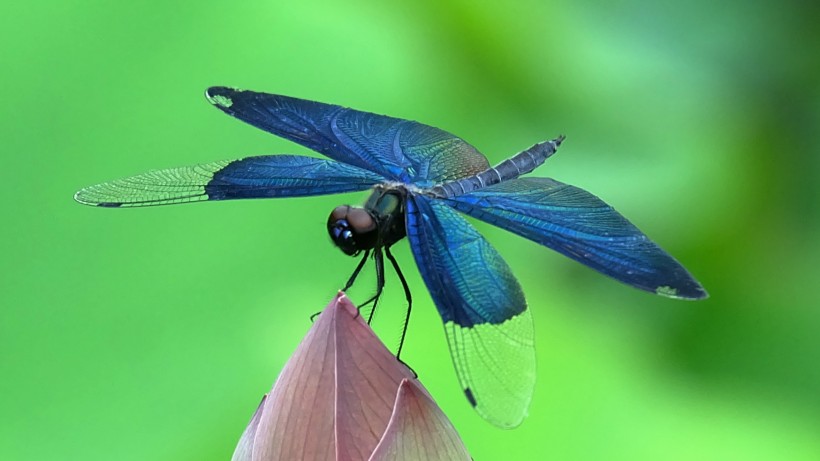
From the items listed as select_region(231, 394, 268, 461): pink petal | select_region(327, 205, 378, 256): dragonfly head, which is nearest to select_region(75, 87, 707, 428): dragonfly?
select_region(327, 205, 378, 256): dragonfly head

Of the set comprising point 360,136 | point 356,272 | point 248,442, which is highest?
point 360,136

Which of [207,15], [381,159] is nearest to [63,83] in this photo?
[207,15]

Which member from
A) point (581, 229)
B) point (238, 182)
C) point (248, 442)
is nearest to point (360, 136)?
point (238, 182)

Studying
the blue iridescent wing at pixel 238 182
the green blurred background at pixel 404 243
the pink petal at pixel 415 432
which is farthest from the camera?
the green blurred background at pixel 404 243

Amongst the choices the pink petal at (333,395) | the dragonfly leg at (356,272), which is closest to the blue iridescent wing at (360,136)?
the dragonfly leg at (356,272)

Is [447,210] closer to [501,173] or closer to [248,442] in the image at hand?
[501,173]

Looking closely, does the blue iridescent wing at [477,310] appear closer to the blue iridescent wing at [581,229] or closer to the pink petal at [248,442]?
the blue iridescent wing at [581,229]
